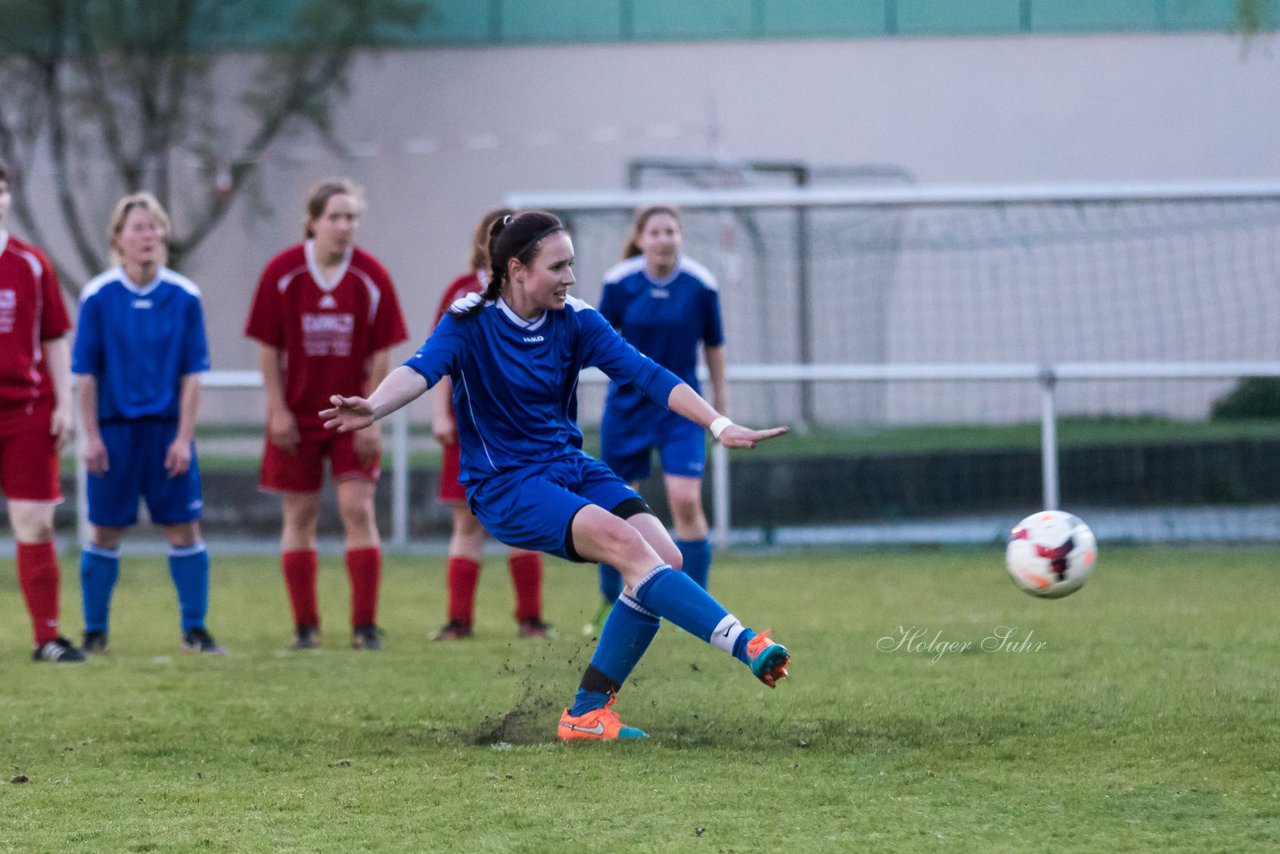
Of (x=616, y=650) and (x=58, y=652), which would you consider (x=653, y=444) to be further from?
(x=58, y=652)

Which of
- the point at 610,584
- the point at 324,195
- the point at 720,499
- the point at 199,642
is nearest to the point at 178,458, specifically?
the point at 199,642

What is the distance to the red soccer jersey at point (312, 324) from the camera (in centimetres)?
731

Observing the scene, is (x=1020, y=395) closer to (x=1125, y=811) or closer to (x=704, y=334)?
(x=704, y=334)

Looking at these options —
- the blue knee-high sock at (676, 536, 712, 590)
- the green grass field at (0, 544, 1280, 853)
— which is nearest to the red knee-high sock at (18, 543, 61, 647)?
the green grass field at (0, 544, 1280, 853)

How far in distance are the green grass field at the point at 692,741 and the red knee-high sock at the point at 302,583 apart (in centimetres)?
29

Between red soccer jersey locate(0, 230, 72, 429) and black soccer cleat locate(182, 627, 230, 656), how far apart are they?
49.0 inches

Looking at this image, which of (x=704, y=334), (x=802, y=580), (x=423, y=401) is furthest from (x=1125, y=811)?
(x=423, y=401)

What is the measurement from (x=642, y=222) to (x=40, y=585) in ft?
10.4

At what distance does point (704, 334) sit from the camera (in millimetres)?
7590

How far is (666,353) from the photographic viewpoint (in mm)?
7609

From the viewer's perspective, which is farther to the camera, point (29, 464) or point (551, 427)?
point (29, 464)

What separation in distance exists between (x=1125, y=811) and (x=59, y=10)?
23640 mm

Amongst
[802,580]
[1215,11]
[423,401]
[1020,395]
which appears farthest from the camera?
[1215,11]

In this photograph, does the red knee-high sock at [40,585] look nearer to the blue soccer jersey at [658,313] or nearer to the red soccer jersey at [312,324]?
the red soccer jersey at [312,324]
